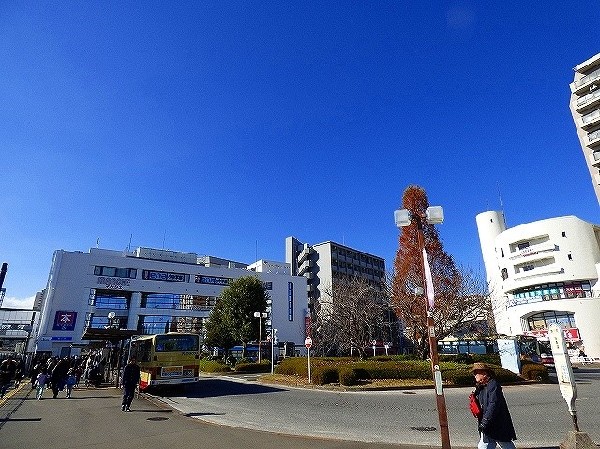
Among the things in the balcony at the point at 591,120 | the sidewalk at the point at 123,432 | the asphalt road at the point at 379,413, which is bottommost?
the asphalt road at the point at 379,413

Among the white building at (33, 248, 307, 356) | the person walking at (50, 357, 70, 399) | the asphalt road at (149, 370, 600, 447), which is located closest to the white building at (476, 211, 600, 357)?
the white building at (33, 248, 307, 356)

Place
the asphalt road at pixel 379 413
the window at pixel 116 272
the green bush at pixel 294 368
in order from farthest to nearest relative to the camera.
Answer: the window at pixel 116 272 < the green bush at pixel 294 368 < the asphalt road at pixel 379 413

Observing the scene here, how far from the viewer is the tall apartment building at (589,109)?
48.7 m

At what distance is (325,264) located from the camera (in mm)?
78188

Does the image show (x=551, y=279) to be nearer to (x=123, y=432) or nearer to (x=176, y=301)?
(x=176, y=301)

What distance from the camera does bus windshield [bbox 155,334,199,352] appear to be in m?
17.2

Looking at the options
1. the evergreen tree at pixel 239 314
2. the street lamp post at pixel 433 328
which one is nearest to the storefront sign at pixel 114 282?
the evergreen tree at pixel 239 314

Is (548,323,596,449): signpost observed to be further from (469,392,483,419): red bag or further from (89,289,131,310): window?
(89,289,131,310): window

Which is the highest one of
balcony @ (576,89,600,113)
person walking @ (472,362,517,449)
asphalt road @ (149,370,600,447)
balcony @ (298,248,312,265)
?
balcony @ (576,89,600,113)

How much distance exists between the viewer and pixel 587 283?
1964 inches

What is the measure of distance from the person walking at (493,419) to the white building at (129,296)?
45.7 m

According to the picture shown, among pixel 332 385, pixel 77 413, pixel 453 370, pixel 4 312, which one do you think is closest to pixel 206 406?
pixel 77 413

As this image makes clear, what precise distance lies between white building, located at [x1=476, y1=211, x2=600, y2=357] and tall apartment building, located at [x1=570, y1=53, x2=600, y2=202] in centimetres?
724

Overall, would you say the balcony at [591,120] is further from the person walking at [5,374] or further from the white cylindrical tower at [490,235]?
the person walking at [5,374]
